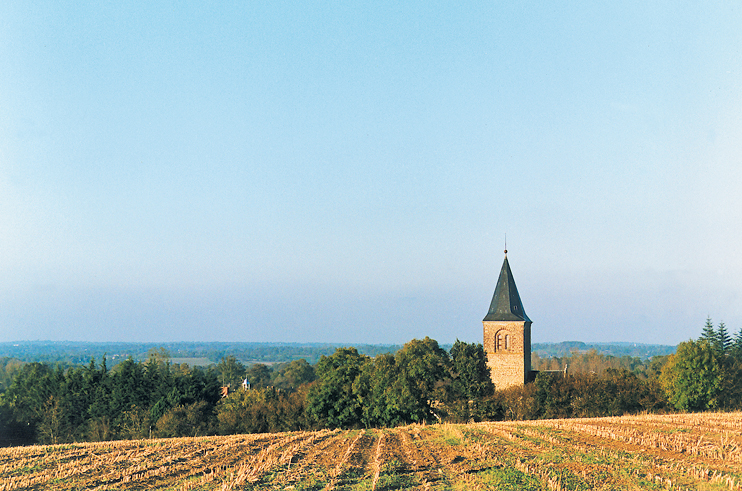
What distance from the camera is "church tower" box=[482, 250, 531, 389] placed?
69.9 metres

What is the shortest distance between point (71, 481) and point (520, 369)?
190 ft

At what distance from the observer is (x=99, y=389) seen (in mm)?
62031

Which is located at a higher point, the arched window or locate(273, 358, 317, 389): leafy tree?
the arched window

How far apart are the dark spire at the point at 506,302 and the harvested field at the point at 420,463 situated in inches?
1628

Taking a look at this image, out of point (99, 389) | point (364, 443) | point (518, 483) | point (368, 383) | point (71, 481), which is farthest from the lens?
point (99, 389)

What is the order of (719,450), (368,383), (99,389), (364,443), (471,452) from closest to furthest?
(719,450) < (471,452) < (364,443) < (368,383) < (99,389)

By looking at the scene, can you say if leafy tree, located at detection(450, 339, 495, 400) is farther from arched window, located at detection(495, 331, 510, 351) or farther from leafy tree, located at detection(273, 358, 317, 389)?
leafy tree, located at detection(273, 358, 317, 389)

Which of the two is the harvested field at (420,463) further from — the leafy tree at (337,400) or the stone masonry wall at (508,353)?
the stone masonry wall at (508,353)

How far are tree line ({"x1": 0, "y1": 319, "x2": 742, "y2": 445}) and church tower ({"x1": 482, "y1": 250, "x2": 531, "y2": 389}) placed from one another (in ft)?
22.8

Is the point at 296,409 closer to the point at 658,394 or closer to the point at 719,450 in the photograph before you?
the point at 658,394

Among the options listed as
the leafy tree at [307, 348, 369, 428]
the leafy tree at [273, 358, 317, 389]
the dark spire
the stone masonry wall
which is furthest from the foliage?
the leafy tree at [273, 358, 317, 389]

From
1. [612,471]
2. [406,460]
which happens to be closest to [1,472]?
[406,460]

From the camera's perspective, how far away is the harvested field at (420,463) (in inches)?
661

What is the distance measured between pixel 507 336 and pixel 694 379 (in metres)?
20.4
